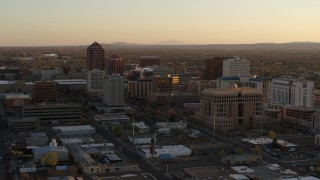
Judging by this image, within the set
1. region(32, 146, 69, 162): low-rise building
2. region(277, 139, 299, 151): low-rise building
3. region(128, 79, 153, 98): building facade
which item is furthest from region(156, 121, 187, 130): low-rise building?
region(128, 79, 153, 98): building facade

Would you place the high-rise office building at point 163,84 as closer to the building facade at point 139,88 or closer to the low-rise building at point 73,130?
the building facade at point 139,88

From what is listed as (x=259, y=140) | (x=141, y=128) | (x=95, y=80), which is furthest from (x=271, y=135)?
(x=95, y=80)

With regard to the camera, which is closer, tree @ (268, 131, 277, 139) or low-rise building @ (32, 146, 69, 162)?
low-rise building @ (32, 146, 69, 162)

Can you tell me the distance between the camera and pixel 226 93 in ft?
125

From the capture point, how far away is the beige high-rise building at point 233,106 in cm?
3772

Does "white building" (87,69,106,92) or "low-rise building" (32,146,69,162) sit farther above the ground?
"white building" (87,69,106,92)

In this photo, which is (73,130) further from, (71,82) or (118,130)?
(71,82)

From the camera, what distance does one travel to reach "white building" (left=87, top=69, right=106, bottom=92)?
58.3 metres

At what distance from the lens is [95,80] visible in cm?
5878

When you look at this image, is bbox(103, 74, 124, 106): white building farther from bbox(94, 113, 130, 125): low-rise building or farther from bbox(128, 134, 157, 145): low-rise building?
bbox(128, 134, 157, 145): low-rise building

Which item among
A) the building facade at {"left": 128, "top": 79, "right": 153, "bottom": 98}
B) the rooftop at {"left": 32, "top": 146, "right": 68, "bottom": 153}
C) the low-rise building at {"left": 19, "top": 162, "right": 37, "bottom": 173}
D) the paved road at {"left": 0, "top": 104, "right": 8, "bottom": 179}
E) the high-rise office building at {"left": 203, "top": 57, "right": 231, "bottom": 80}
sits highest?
the high-rise office building at {"left": 203, "top": 57, "right": 231, "bottom": 80}

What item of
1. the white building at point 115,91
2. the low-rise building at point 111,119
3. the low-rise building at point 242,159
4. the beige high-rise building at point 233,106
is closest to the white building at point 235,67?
the white building at point 115,91

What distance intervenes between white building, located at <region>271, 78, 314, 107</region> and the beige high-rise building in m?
6.01

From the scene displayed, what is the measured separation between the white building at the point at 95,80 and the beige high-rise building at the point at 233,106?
21.9 m
